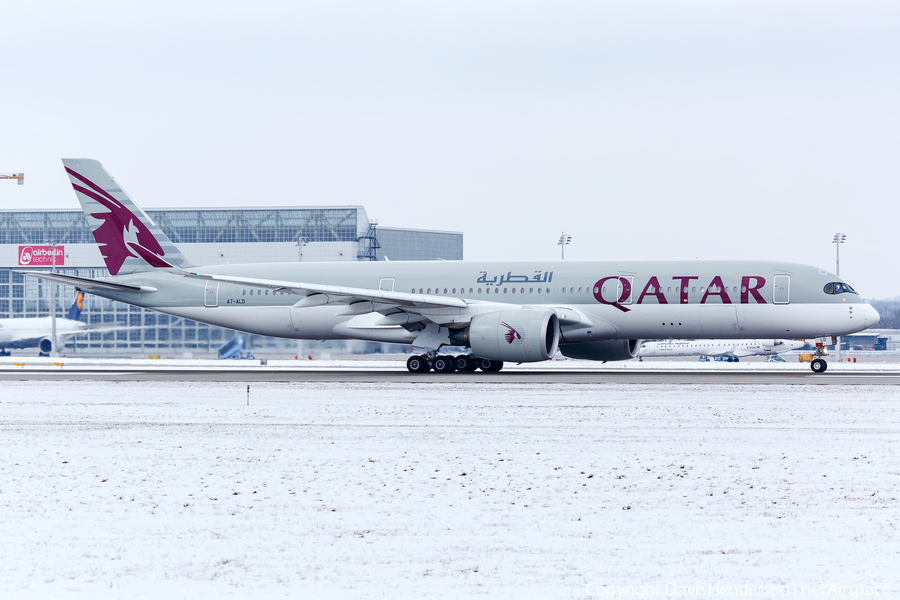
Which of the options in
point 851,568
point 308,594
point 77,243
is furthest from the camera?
point 77,243

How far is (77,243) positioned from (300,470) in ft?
264

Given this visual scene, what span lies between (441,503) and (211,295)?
27423 millimetres

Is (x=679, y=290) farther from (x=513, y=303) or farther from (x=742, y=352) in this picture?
(x=742, y=352)

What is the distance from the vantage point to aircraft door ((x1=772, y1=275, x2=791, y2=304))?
29.4 metres

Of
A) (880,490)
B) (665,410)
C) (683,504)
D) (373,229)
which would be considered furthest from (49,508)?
(373,229)

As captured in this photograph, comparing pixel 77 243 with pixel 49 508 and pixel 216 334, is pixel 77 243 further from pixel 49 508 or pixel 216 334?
pixel 49 508

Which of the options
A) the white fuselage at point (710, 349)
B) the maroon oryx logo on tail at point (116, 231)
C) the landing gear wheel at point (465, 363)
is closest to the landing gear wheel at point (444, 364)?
the landing gear wheel at point (465, 363)

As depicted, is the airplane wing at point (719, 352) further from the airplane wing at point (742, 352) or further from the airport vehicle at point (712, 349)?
the airplane wing at point (742, 352)

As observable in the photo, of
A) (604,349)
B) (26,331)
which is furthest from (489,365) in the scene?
(26,331)

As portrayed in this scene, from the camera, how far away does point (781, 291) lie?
96.7 ft

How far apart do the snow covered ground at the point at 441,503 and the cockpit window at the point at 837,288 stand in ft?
43.9

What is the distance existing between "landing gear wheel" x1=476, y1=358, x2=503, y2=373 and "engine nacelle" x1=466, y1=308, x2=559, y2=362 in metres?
2.13

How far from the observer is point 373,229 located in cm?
8738

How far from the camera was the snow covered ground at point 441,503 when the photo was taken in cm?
643
